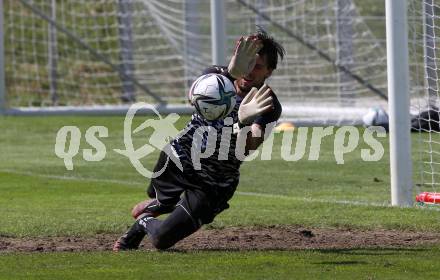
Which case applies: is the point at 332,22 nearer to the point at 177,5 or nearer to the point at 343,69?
the point at 343,69

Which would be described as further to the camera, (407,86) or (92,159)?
(92,159)

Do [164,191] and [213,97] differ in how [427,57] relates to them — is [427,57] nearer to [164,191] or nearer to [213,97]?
[164,191]

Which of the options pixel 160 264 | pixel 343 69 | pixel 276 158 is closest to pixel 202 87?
pixel 160 264

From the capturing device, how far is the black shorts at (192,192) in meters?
9.84

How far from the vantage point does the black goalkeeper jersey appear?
32.2ft

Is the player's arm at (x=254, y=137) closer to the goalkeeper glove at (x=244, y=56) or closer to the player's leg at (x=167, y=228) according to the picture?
the goalkeeper glove at (x=244, y=56)

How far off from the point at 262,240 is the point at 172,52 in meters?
16.8

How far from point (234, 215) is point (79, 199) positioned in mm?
2202

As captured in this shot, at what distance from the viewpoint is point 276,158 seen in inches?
698

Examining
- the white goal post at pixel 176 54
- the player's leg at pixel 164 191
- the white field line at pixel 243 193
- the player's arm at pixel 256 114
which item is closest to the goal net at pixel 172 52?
the white goal post at pixel 176 54

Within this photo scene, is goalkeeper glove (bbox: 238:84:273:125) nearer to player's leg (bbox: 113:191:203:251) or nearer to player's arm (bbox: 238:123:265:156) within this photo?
player's arm (bbox: 238:123:265:156)

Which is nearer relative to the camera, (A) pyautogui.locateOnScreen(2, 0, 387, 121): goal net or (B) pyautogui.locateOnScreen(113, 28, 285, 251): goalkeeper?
(B) pyautogui.locateOnScreen(113, 28, 285, 251): goalkeeper

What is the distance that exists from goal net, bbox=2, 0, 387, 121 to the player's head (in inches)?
472

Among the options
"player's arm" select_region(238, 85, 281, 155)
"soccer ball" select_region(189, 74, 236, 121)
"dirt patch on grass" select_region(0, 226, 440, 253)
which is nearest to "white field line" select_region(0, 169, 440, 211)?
"dirt patch on grass" select_region(0, 226, 440, 253)
